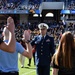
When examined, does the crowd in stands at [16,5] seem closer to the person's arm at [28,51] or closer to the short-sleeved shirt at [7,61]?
the short-sleeved shirt at [7,61]

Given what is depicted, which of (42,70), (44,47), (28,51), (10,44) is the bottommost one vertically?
(42,70)

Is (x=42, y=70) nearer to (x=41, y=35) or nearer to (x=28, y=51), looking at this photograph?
(x=41, y=35)

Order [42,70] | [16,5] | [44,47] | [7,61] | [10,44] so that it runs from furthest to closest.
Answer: [16,5] → [44,47] → [42,70] → [7,61] → [10,44]

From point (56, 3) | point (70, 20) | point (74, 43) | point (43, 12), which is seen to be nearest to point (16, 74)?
point (74, 43)

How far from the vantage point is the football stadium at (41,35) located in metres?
4.75

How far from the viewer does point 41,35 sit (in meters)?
8.41

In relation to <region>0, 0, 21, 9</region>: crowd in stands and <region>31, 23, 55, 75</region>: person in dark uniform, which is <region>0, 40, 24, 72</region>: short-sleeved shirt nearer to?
<region>31, 23, 55, 75</region>: person in dark uniform

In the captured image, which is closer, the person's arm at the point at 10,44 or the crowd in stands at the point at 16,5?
the person's arm at the point at 10,44

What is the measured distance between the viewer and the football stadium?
4.75 m

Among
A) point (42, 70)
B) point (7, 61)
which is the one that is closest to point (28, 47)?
point (7, 61)

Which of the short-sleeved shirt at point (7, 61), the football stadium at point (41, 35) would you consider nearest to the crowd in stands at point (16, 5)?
the football stadium at point (41, 35)

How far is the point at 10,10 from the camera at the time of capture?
155 ft

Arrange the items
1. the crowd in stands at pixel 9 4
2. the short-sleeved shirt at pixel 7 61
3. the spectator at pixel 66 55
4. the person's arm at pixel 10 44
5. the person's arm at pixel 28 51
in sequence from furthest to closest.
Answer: the crowd in stands at pixel 9 4 < the short-sleeved shirt at pixel 7 61 < the person's arm at pixel 28 51 < the spectator at pixel 66 55 < the person's arm at pixel 10 44

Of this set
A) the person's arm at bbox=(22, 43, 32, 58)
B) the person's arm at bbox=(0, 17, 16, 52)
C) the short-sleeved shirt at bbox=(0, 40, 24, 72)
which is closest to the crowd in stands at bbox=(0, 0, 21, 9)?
the short-sleeved shirt at bbox=(0, 40, 24, 72)
